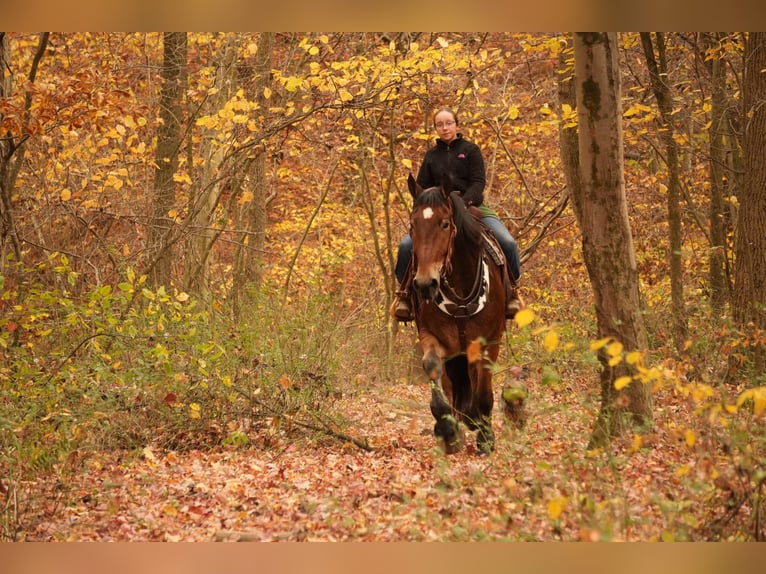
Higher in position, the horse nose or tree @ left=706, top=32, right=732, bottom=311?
tree @ left=706, top=32, right=732, bottom=311

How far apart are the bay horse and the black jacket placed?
0.38m

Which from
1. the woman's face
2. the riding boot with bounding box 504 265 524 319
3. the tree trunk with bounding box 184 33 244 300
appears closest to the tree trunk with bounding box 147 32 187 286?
the tree trunk with bounding box 184 33 244 300

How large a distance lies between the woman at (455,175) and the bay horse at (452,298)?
→ 0.22 m

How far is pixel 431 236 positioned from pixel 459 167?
1570mm

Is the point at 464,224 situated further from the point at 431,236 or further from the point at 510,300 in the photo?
the point at 510,300

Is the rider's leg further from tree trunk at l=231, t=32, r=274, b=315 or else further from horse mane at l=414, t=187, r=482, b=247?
tree trunk at l=231, t=32, r=274, b=315

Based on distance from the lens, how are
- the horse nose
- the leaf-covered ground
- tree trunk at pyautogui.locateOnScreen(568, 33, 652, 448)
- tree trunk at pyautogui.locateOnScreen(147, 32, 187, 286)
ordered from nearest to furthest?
the leaf-covered ground
tree trunk at pyautogui.locateOnScreen(568, 33, 652, 448)
the horse nose
tree trunk at pyautogui.locateOnScreen(147, 32, 187, 286)

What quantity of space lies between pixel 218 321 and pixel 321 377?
1.85 metres

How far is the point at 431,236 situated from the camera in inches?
311

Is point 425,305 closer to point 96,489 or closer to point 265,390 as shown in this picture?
point 265,390

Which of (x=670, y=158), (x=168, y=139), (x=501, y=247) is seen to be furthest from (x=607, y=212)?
(x=168, y=139)

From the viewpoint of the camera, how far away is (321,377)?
969cm

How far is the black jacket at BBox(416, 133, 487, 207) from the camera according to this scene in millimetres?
9117
